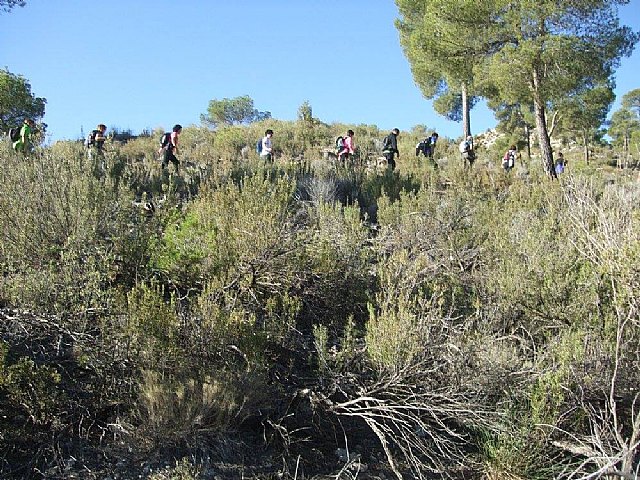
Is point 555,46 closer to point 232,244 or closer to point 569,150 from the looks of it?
point 232,244

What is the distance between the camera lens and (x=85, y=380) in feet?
11.7

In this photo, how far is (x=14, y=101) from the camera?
14477mm

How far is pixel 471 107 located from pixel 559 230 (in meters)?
21.0

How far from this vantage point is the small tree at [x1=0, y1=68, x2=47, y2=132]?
14094mm

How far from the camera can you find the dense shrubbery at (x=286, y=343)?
134 inches

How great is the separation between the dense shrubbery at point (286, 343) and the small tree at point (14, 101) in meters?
10.4

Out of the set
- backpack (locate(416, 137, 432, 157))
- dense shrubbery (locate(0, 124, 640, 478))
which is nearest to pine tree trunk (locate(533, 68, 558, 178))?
backpack (locate(416, 137, 432, 157))

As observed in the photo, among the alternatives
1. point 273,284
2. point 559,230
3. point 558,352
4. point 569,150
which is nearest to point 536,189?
point 559,230

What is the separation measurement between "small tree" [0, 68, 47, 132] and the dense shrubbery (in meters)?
10.4

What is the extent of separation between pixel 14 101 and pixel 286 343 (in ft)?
45.2

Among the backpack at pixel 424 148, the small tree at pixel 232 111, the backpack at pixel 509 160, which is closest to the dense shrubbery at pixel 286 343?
the backpack at pixel 424 148

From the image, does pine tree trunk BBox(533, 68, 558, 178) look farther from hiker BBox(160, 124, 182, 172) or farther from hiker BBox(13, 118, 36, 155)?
hiker BBox(13, 118, 36, 155)

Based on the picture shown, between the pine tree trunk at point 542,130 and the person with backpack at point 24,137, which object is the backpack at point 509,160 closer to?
the pine tree trunk at point 542,130

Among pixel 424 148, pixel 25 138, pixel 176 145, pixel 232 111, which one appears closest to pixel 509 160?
pixel 424 148
